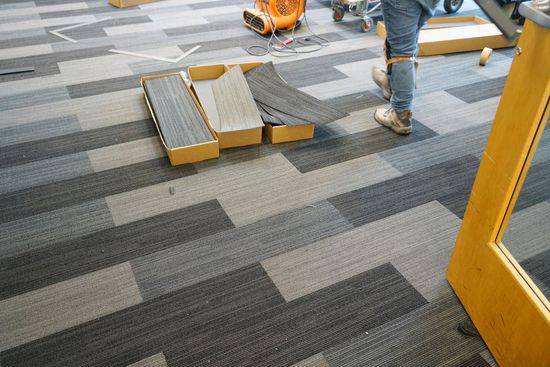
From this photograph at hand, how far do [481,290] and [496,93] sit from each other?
1.80 metres

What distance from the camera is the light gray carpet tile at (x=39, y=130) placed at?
2.21 meters

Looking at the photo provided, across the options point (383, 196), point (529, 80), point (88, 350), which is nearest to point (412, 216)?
point (383, 196)

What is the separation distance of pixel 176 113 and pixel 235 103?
0.97ft

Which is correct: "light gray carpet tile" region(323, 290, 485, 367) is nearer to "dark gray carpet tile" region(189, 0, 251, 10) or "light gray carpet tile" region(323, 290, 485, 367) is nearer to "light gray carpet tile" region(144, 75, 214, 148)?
"light gray carpet tile" region(144, 75, 214, 148)

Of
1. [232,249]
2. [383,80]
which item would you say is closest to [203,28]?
[383,80]

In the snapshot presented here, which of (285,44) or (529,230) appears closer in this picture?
(529,230)

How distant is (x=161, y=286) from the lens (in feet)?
4.99

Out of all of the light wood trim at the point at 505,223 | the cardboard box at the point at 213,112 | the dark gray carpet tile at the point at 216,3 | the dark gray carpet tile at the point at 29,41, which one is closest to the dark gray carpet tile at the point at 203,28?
the dark gray carpet tile at the point at 216,3

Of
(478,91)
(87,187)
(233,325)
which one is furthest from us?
(478,91)

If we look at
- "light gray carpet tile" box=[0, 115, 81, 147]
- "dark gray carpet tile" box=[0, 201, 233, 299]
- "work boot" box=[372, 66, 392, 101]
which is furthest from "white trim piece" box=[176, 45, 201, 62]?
"dark gray carpet tile" box=[0, 201, 233, 299]

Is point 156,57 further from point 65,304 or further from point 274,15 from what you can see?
point 65,304

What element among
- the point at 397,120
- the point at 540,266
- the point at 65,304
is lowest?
the point at 65,304

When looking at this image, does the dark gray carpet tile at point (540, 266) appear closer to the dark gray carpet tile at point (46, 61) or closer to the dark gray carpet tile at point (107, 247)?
the dark gray carpet tile at point (107, 247)

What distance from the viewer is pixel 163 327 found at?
1.39m
